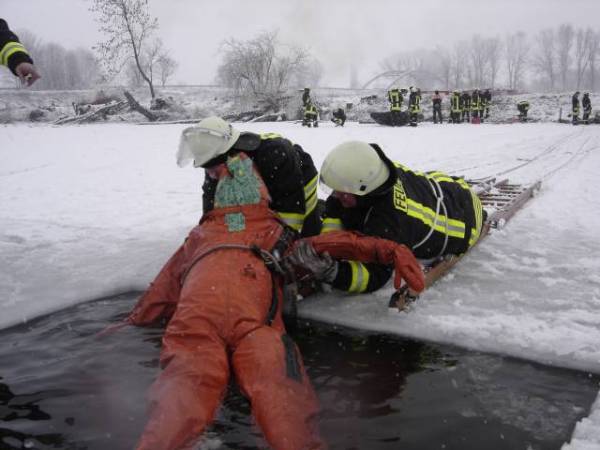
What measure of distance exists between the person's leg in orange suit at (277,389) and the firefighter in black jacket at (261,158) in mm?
1107

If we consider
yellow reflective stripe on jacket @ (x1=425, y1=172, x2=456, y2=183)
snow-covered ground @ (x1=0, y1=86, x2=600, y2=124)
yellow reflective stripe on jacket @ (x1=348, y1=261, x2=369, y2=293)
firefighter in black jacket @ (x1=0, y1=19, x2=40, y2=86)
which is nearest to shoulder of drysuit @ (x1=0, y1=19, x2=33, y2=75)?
firefighter in black jacket @ (x1=0, y1=19, x2=40, y2=86)

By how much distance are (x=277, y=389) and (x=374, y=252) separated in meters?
1.07

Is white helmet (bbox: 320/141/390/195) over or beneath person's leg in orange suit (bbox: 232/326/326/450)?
over

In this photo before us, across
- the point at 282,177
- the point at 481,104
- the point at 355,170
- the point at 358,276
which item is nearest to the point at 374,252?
the point at 358,276

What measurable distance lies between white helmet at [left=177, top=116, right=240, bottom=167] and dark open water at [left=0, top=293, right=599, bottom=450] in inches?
38.9

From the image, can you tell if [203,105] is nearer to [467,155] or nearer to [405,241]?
[467,155]

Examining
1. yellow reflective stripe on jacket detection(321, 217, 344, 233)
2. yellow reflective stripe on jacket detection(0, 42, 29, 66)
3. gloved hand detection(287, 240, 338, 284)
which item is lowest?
gloved hand detection(287, 240, 338, 284)

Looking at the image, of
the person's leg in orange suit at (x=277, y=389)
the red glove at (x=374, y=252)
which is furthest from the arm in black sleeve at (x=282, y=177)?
the person's leg in orange suit at (x=277, y=389)

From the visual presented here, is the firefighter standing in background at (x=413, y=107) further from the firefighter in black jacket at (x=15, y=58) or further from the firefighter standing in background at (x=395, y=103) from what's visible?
the firefighter in black jacket at (x=15, y=58)

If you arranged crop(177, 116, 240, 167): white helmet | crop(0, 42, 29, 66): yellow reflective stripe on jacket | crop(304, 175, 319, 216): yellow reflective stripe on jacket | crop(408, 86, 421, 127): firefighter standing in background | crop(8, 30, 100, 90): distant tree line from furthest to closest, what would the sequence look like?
crop(8, 30, 100, 90): distant tree line < crop(408, 86, 421, 127): firefighter standing in background < crop(0, 42, 29, 66): yellow reflective stripe on jacket < crop(304, 175, 319, 216): yellow reflective stripe on jacket < crop(177, 116, 240, 167): white helmet

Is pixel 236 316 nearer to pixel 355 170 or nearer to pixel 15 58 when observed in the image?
pixel 355 170

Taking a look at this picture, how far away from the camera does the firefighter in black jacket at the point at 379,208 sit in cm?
281

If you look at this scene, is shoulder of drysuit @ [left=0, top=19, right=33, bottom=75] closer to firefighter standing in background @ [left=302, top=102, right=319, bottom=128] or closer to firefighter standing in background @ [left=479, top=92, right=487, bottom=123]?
firefighter standing in background @ [left=302, top=102, right=319, bottom=128]

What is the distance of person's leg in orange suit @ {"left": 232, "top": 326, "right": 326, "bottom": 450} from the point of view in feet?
5.63
